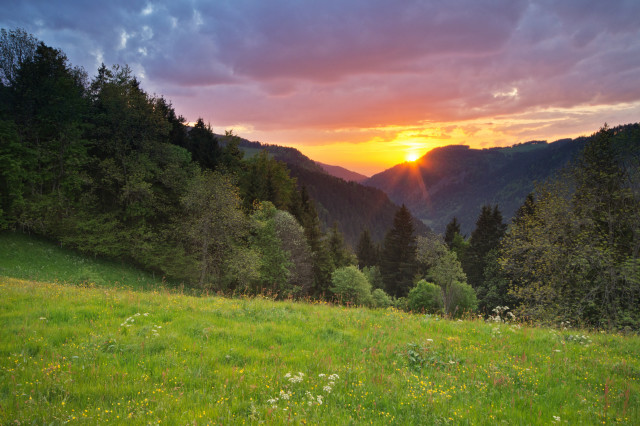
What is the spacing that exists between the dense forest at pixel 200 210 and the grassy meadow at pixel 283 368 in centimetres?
1103

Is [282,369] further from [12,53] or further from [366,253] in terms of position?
[366,253]

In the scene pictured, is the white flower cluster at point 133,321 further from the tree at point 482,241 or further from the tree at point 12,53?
the tree at point 482,241

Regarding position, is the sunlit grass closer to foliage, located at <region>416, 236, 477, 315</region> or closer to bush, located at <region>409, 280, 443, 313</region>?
foliage, located at <region>416, 236, 477, 315</region>

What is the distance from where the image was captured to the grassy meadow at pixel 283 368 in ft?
16.1

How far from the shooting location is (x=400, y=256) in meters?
60.4

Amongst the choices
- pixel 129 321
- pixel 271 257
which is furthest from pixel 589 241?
pixel 271 257

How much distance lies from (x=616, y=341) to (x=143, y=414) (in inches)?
523

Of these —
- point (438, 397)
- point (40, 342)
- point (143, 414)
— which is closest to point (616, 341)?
point (438, 397)

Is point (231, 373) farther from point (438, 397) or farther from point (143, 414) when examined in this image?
point (438, 397)

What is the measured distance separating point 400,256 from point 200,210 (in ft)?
136

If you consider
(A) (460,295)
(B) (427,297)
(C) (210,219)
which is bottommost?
(B) (427,297)

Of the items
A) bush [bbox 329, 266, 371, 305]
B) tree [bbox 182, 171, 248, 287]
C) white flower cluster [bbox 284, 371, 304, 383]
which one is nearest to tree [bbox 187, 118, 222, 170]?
tree [bbox 182, 171, 248, 287]

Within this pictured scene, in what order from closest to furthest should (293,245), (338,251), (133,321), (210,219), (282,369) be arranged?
1. (282,369)
2. (133,321)
3. (210,219)
4. (293,245)
5. (338,251)

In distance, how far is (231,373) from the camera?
6.08 metres
